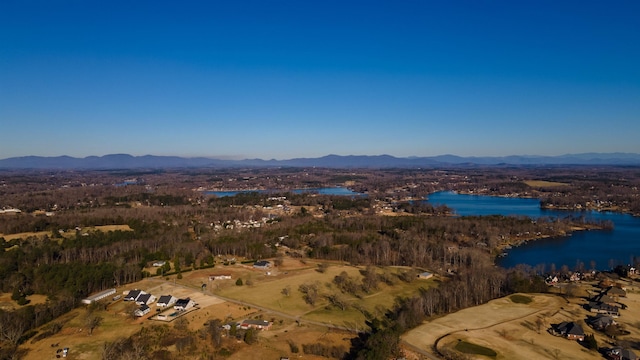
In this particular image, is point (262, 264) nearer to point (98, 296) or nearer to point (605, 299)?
point (98, 296)

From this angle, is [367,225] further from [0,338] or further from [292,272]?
[0,338]

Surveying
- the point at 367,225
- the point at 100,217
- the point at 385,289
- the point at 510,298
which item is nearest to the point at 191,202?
the point at 100,217

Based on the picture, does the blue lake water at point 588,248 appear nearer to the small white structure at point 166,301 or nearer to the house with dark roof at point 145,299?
the small white structure at point 166,301

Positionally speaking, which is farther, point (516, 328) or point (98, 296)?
point (98, 296)

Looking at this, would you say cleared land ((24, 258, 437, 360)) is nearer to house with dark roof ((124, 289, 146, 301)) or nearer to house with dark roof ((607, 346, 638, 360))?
house with dark roof ((124, 289, 146, 301))

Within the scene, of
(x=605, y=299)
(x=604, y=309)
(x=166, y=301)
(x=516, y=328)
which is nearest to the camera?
(x=516, y=328)

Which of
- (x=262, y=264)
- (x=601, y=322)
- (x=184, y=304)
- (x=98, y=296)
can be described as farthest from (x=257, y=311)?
(x=601, y=322)

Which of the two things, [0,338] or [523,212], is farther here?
[523,212]
